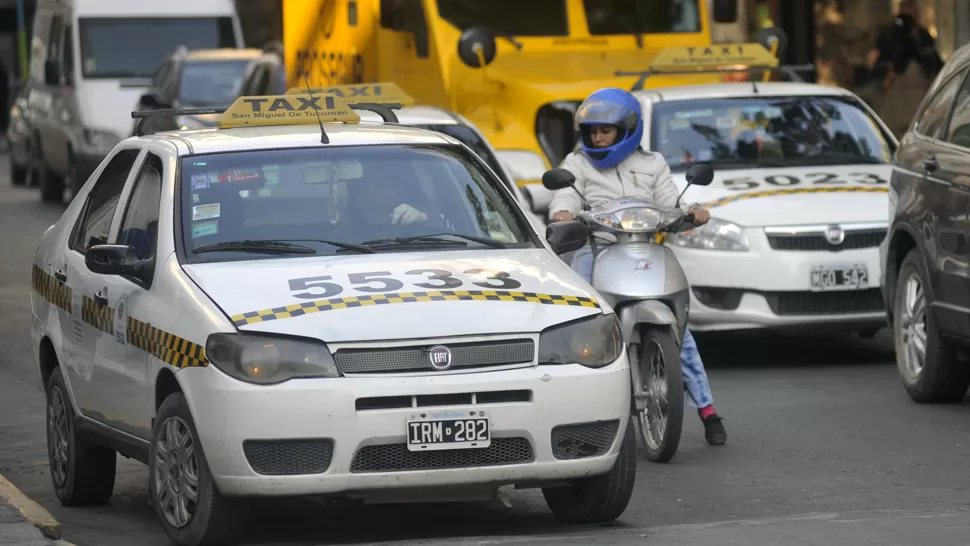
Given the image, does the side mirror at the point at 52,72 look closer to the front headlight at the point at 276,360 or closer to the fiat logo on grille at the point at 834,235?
the fiat logo on grille at the point at 834,235

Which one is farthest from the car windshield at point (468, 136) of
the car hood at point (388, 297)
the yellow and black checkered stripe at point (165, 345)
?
the yellow and black checkered stripe at point (165, 345)

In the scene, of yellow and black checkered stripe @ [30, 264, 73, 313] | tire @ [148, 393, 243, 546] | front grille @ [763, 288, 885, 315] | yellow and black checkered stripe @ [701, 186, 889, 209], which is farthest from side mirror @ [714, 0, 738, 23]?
tire @ [148, 393, 243, 546]

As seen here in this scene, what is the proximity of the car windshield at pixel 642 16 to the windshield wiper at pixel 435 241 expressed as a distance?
30.6 feet

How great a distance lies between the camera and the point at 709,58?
14.2 metres

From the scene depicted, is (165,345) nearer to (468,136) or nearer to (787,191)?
(787,191)

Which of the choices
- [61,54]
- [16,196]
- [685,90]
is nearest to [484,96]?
[685,90]

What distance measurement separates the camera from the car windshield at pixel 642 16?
1697 cm

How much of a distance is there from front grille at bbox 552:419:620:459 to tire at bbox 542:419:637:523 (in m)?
0.14

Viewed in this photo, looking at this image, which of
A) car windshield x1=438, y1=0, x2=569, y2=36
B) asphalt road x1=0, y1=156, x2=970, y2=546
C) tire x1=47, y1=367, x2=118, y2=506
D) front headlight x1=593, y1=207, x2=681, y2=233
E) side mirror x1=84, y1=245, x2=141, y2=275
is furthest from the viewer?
car windshield x1=438, y1=0, x2=569, y2=36

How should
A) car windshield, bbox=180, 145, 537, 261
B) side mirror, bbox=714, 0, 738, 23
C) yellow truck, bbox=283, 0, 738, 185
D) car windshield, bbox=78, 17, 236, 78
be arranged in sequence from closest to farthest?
car windshield, bbox=180, 145, 537, 261 → yellow truck, bbox=283, 0, 738, 185 → side mirror, bbox=714, 0, 738, 23 → car windshield, bbox=78, 17, 236, 78

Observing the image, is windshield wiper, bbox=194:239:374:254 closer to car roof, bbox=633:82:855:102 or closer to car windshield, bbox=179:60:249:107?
car roof, bbox=633:82:855:102

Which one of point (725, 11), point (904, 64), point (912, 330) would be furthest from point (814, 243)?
point (904, 64)

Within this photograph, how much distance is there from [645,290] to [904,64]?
45.1ft

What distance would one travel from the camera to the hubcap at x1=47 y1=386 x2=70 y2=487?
848 centimetres
